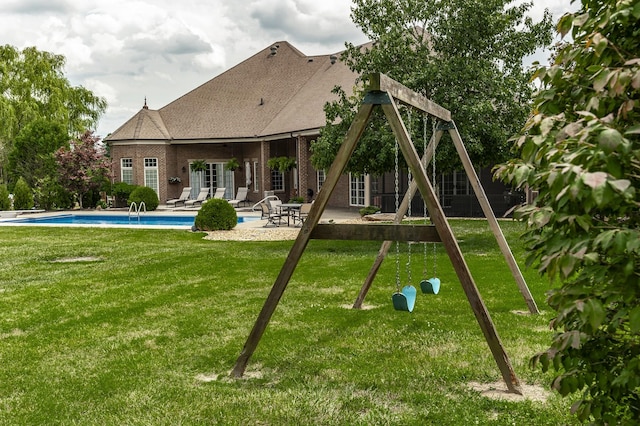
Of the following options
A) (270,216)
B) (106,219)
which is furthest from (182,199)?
(270,216)

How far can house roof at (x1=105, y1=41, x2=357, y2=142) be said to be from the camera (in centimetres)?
2970

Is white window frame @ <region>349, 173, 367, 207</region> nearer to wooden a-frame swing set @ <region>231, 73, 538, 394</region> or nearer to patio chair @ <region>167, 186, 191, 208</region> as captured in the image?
patio chair @ <region>167, 186, 191, 208</region>

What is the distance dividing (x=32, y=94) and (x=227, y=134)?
1532 cm

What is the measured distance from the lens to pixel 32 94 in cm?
3781

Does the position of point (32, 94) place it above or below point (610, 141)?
above

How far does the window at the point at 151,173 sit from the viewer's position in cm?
3184

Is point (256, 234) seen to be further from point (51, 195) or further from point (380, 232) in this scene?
point (51, 195)

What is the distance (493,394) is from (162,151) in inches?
1152

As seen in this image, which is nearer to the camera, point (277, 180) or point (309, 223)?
point (309, 223)

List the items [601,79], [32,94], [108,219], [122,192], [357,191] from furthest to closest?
[32,94] < [122,192] < [357,191] < [108,219] < [601,79]

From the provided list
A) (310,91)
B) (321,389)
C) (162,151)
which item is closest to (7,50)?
(162,151)

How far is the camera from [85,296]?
870cm

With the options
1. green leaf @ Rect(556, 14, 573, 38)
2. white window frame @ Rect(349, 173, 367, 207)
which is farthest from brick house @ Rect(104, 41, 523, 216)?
green leaf @ Rect(556, 14, 573, 38)

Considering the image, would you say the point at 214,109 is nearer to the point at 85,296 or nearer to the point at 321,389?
the point at 85,296
